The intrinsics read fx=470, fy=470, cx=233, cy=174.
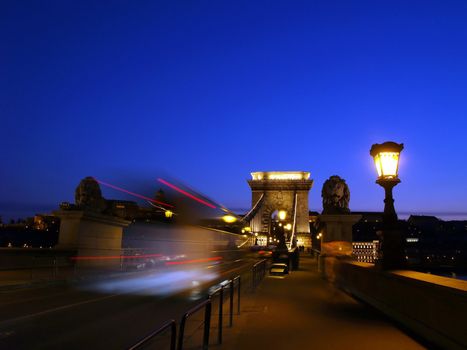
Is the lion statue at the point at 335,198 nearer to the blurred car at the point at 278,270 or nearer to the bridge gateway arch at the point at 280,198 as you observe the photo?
the blurred car at the point at 278,270

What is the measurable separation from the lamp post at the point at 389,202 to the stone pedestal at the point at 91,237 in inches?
555

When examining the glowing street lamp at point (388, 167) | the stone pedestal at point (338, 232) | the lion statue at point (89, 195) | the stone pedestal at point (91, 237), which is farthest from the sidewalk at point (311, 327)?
the lion statue at point (89, 195)

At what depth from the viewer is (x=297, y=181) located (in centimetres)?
11844

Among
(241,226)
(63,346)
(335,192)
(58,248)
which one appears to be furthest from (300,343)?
(241,226)

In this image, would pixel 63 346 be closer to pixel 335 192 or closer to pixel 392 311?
pixel 392 311

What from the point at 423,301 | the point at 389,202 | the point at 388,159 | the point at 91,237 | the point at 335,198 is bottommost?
the point at 423,301

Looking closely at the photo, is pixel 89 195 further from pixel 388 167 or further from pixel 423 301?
pixel 423 301

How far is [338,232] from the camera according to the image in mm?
18578

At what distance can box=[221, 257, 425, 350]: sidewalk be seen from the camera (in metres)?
7.51

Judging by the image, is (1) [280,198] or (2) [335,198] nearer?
(2) [335,198]

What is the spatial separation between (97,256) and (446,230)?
137 m

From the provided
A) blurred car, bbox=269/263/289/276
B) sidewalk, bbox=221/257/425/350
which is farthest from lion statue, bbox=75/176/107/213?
sidewalk, bbox=221/257/425/350

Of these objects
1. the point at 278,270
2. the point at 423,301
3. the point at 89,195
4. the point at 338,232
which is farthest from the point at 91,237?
the point at 423,301

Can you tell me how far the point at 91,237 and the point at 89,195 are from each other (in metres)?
2.33
